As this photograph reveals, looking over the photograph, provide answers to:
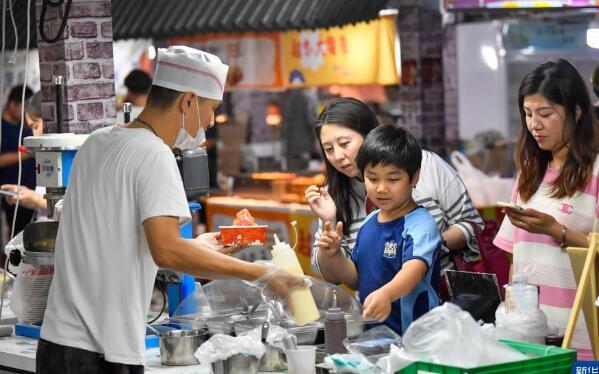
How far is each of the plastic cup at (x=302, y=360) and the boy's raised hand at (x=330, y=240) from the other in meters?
0.65

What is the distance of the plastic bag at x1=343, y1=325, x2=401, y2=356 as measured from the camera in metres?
3.91

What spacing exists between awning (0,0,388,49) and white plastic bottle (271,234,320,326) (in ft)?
19.7

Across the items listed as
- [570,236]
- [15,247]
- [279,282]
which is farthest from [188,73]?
[15,247]

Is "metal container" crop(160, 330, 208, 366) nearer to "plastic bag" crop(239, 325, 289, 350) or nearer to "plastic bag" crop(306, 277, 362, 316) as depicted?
"plastic bag" crop(239, 325, 289, 350)

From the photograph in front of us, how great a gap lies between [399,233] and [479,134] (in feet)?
22.7

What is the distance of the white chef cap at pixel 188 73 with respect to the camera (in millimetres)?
3873

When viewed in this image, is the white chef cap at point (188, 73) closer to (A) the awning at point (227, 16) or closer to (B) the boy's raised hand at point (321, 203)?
(B) the boy's raised hand at point (321, 203)

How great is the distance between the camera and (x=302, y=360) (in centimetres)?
403

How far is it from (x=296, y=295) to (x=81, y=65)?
2741 millimetres

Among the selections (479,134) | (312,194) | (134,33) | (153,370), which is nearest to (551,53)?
(479,134)

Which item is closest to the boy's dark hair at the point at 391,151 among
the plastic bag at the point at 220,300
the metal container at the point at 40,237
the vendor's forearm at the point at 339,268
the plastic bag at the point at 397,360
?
the vendor's forearm at the point at 339,268

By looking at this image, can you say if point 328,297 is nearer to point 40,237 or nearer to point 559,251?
point 559,251

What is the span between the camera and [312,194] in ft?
16.2

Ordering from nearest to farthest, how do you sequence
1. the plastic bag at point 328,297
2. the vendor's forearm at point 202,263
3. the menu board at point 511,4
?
the vendor's forearm at point 202,263, the plastic bag at point 328,297, the menu board at point 511,4
